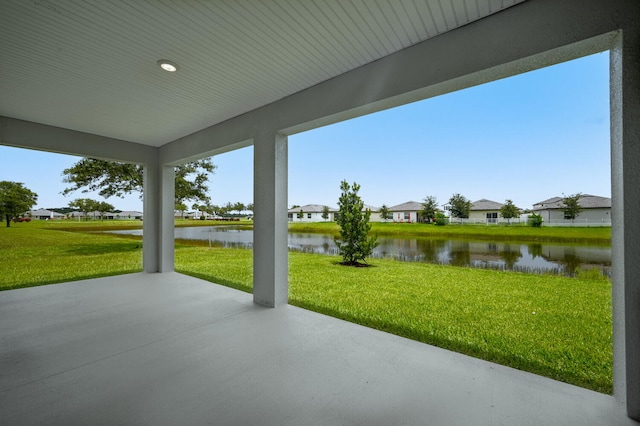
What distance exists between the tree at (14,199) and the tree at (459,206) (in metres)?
12.1

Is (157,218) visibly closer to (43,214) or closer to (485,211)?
(43,214)

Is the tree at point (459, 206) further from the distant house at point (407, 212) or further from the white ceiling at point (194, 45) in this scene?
the white ceiling at point (194, 45)

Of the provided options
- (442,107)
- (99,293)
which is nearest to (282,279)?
(99,293)

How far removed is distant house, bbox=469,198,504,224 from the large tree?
920cm

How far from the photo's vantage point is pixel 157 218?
5660 mm

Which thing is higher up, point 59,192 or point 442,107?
point 442,107

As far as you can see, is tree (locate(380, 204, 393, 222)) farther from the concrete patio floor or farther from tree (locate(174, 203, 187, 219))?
tree (locate(174, 203, 187, 219))

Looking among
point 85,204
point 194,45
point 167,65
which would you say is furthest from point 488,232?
point 85,204

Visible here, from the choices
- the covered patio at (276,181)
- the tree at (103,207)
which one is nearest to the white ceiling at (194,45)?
the covered patio at (276,181)

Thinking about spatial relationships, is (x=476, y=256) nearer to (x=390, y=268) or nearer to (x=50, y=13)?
(x=390, y=268)

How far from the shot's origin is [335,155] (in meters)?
10.9

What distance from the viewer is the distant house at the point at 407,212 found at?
360 inches

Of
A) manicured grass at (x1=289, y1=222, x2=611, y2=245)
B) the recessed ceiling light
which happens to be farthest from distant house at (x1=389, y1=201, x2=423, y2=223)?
the recessed ceiling light

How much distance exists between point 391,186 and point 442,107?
3512 mm
